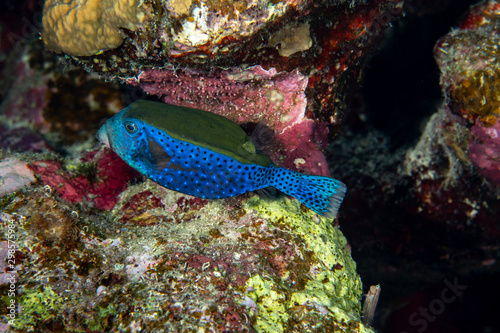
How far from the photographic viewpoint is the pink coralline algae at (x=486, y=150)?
412cm

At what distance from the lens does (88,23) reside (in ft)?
9.47

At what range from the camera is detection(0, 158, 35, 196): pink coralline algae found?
279 cm

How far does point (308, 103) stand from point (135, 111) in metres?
2.02

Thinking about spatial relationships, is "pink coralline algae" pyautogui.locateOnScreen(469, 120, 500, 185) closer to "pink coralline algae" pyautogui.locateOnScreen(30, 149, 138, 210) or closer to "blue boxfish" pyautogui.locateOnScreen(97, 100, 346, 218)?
"blue boxfish" pyautogui.locateOnScreen(97, 100, 346, 218)

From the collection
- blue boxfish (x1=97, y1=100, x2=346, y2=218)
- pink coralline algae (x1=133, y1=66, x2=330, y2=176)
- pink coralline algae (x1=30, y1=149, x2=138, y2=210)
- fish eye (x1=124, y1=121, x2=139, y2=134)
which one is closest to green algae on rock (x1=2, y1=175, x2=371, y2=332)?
pink coralline algae (x1=30, y1=149, x2=138, y2=210)

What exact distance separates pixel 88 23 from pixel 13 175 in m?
1.80

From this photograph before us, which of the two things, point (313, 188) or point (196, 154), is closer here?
point (196, 154)

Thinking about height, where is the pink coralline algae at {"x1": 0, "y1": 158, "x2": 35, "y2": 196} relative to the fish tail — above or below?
below

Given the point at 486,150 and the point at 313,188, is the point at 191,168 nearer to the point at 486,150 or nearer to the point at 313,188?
the point at 313,188

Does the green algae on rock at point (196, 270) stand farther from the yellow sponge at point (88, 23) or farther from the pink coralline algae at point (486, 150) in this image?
the pink coralline algae at point (486, 150)

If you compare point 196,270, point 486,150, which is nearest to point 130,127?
point 196,270

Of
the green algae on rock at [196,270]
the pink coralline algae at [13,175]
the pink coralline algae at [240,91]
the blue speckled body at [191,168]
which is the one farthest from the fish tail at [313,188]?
the pink coralline algae at [13,175]

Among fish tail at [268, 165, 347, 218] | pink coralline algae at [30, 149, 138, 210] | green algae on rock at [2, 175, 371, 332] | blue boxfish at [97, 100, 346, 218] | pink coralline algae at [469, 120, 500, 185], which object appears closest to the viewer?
green algae on rock at [2, 175, 371, 332]

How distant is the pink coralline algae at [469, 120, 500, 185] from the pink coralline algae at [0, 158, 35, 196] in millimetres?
5987
